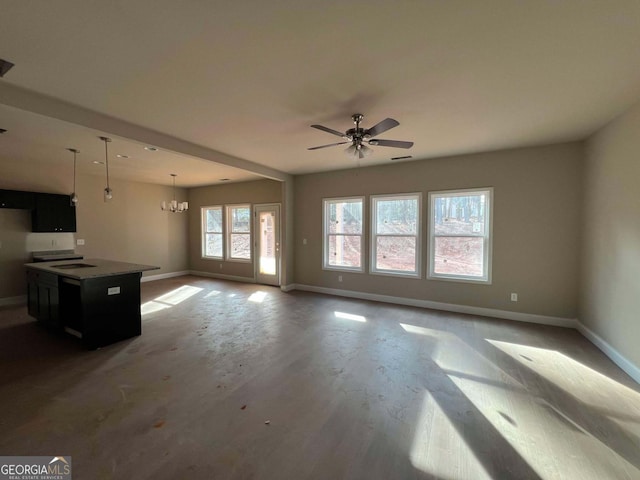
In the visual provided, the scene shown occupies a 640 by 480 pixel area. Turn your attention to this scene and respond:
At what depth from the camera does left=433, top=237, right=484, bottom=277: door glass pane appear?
4742 mm

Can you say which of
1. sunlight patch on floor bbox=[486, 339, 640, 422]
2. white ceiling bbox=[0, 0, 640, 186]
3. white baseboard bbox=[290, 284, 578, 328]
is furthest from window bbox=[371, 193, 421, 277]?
sunlight patch on floor bbox=[486, 339, 640, 422]

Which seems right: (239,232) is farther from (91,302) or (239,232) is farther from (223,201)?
(91,302)

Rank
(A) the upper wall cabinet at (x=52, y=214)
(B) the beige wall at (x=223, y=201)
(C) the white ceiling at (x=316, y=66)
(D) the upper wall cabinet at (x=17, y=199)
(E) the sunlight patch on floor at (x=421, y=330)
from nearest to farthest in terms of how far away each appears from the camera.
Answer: (C) the white ceiling at (x=316, y=66)
(E) the sunlight patch on floor at (x=421, y=330)
(D) the upper wall cabinet at (x=17, y=199)
(A) the upper wall cabinet at (x=52, y=214)
(B) the beige wall at (x=223, y=201)

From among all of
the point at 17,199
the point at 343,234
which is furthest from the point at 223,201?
the point at 17,199

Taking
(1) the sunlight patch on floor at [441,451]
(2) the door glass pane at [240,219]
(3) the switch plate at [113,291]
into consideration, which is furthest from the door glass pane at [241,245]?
(1) the sunlight patch on floor at [441,451]

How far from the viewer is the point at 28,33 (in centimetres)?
183

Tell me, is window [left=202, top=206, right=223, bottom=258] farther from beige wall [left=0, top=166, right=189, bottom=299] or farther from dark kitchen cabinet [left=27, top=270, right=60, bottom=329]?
dark kitchen cabinet [left=27, top=270, right=60, bottom=329]

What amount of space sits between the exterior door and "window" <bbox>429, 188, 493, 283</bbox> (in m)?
3.72

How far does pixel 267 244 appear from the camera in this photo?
7230 millimetres

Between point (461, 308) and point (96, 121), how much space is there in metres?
5.87

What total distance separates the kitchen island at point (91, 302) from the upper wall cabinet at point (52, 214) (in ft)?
6.72

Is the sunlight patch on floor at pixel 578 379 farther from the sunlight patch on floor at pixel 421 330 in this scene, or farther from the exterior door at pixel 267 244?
the exterior door at pixel 267 244

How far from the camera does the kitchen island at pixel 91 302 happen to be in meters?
3.39

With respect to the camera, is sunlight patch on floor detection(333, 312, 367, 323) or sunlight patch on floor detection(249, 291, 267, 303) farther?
sunlight patch on floor detection(249, 291, 267, 303)
